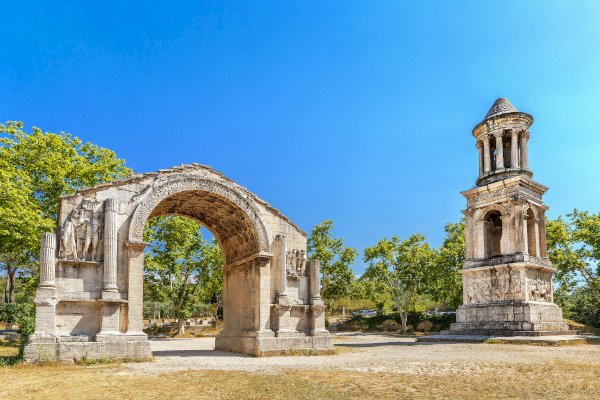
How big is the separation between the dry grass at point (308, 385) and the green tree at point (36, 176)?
11017 millimetres

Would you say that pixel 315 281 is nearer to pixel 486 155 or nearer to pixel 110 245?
pixel 110 245

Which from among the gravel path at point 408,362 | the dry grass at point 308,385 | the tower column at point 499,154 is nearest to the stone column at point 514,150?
the tower column at point 499,154

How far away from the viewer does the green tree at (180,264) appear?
34.2 metres

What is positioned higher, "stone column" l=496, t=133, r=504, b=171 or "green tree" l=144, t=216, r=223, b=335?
"stone column" l=496, t=133, r=504, b=171

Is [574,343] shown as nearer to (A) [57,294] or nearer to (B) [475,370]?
(B) [475,370]

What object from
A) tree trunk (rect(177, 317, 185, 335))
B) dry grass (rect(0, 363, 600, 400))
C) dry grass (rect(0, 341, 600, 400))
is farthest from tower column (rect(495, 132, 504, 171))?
tree trunk (rect(177, 317, 185, 335))

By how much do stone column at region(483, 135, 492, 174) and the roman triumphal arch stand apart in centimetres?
1189

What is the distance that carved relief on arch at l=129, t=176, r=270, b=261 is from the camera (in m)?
16.0

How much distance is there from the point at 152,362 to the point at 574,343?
15.6m

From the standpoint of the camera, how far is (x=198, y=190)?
17172 mm

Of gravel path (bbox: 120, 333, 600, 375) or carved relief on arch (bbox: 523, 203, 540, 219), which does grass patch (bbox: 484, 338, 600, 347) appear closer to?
gravel path (bbox: 120, 333, 600, 375)

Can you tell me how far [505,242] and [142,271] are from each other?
16.4 metres

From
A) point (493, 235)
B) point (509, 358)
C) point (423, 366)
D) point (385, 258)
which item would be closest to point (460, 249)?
point (385, 258)

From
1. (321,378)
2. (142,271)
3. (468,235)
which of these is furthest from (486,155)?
(321,378)
